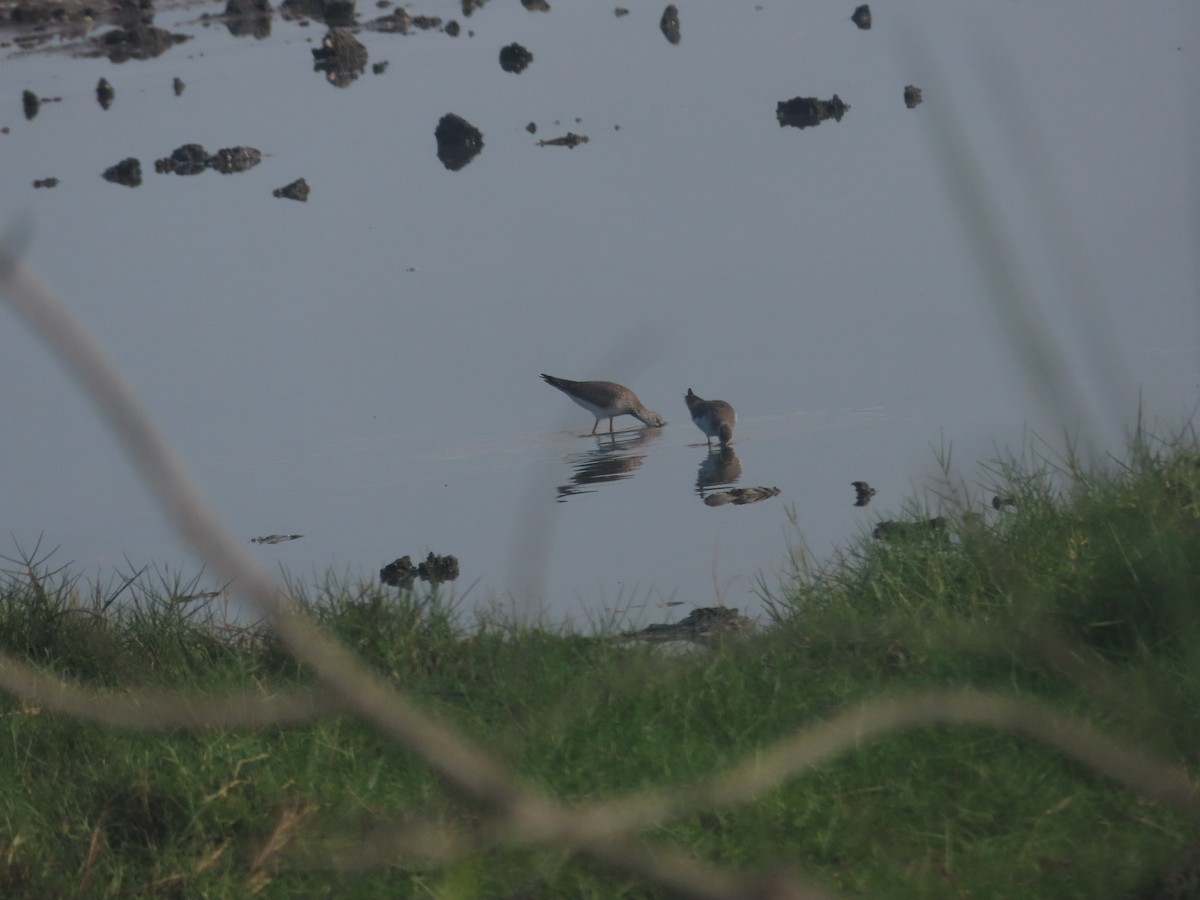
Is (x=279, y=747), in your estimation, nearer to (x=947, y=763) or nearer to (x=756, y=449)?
(x=947, y=763)

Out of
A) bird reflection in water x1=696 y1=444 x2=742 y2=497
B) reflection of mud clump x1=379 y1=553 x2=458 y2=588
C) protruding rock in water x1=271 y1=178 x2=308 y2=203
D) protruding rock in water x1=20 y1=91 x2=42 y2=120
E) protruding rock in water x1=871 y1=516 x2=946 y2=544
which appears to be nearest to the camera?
protruding rock in water x1=871 y1=516 x2=946 y2=544

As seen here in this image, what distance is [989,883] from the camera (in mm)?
2725

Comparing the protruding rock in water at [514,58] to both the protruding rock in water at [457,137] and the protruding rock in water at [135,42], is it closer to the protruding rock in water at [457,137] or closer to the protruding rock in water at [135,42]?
the protruding rock in water at [457,137]

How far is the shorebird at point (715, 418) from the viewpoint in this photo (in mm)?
6109

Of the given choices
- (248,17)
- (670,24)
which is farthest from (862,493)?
(248,17)

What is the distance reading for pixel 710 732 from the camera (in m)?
3.46

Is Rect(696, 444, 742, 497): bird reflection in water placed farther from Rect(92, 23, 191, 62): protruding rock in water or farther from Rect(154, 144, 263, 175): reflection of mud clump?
Rect(92, 23, 191, 62): protruding rock in water

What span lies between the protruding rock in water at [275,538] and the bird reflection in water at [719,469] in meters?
1.42

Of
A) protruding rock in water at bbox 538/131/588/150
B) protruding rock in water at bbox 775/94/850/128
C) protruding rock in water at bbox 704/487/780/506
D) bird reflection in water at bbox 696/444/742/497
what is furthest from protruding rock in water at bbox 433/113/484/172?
protruding rock in water at bbox 704/487/780/506

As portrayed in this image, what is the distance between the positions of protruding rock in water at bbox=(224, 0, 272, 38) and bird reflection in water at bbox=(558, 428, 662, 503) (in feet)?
45.6

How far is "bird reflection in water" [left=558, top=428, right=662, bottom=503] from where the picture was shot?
604 centimetres

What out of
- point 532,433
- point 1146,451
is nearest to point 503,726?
point 1146,451

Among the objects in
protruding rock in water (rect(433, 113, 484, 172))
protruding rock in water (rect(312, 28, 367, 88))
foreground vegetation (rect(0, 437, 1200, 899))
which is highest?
protruding rock in water (rect(312, 28, 367, 88))

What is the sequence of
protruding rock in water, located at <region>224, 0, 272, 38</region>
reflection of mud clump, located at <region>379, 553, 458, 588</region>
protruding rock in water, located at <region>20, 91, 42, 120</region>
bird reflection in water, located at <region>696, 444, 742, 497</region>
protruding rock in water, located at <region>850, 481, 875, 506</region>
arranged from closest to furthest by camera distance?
reflection of mud clump, located at <region>379, 553, 458, 588</region> < protruding rock in water, located at <region>850, 481, 875, 506</region> < bird reflection in water, located at <region>696, 444, 742, 497</region> < protruding rock in water, located at <region>20, 91, 42, 120</region> < protruding rock in water, located at <region>224, 0, 272, 38</region>
